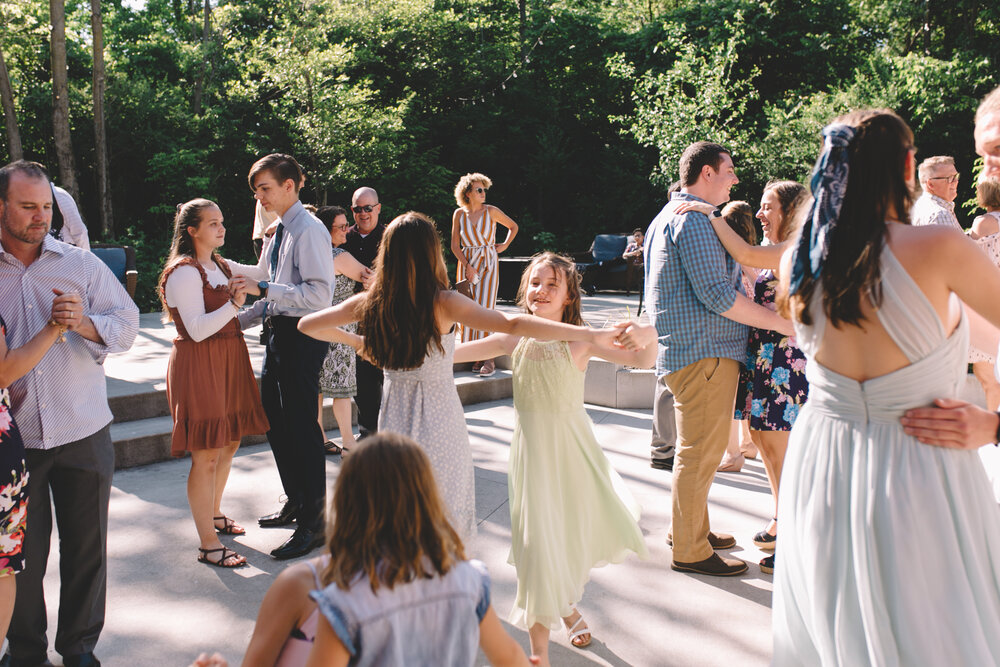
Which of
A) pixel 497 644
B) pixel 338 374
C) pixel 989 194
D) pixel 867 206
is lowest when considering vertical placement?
pixel 338 374

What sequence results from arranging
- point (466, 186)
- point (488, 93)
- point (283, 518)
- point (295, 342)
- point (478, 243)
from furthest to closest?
1. point (488, 93)
2. point (478, 243)
3. point (466, 186)
4. point (283, 518)
5. point (295, 342)

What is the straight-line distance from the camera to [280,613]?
1.81m

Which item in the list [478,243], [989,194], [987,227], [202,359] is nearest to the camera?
[202,359]

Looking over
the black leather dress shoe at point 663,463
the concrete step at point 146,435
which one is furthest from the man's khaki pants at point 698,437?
the concrete step at point 146,435

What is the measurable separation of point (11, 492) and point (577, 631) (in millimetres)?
2093

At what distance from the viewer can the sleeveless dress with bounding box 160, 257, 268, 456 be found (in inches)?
152

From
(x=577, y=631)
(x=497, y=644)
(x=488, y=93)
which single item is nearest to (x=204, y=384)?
(x=577, y=631)

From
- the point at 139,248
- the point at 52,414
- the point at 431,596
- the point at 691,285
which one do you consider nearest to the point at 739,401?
the point at 691,285

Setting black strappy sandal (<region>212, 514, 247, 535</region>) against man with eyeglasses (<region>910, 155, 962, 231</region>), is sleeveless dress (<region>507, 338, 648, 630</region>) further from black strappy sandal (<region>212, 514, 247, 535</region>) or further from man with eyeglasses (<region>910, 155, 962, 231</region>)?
man with eyeglasses (<region>910, 155, 962, 231</region>)

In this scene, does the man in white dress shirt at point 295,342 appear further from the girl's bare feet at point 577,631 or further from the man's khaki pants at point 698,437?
the man's khaki pants at point 698,437

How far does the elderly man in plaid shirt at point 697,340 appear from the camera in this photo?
3682 mm

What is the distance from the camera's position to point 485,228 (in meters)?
8.07

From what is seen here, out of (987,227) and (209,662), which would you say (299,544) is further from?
(987,227)

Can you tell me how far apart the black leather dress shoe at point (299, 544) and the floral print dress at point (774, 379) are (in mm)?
2325
